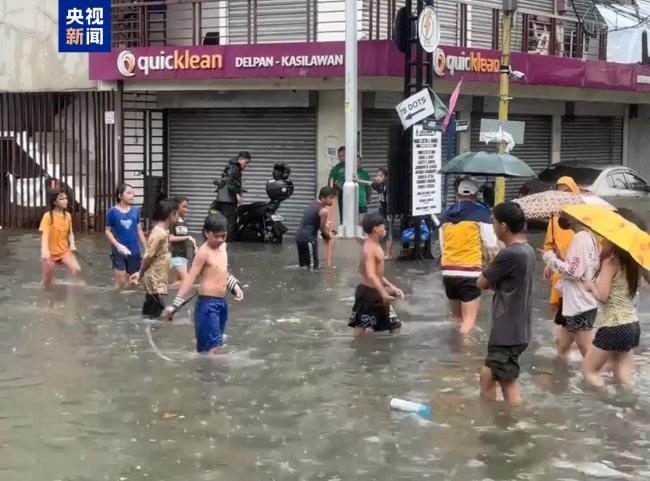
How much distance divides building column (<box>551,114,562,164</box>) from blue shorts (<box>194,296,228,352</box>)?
17.5 meters

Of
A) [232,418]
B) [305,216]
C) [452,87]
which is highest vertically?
[452,87]

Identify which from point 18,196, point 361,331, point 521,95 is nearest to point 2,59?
point 18,196

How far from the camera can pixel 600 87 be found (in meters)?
23.3

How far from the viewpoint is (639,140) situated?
28953 millimetres

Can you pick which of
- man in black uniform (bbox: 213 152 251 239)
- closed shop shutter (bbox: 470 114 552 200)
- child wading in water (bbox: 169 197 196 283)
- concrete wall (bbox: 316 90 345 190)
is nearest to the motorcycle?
man in black uniform (bbox: 213 152 251 239)

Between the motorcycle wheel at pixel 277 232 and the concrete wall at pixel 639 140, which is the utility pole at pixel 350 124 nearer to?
the motorcycle wheel at pixel 277 232

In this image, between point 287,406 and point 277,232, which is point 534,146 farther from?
point 287,406

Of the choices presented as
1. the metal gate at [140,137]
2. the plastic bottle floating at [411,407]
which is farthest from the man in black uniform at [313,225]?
the plastic bottle floating at [411,407]

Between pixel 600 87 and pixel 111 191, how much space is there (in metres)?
10.6

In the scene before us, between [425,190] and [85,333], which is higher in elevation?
[425,190]

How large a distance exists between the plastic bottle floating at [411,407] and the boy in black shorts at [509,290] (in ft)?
1.76

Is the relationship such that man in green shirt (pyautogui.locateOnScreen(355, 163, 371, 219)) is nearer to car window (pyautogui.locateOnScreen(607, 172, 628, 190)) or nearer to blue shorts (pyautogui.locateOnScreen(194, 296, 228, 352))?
car window (pyautogui.locateOnScreen(607, 172, 628, 190))

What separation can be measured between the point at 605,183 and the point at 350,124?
20.2ft

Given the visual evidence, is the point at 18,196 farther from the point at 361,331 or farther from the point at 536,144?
the point at 361,331
